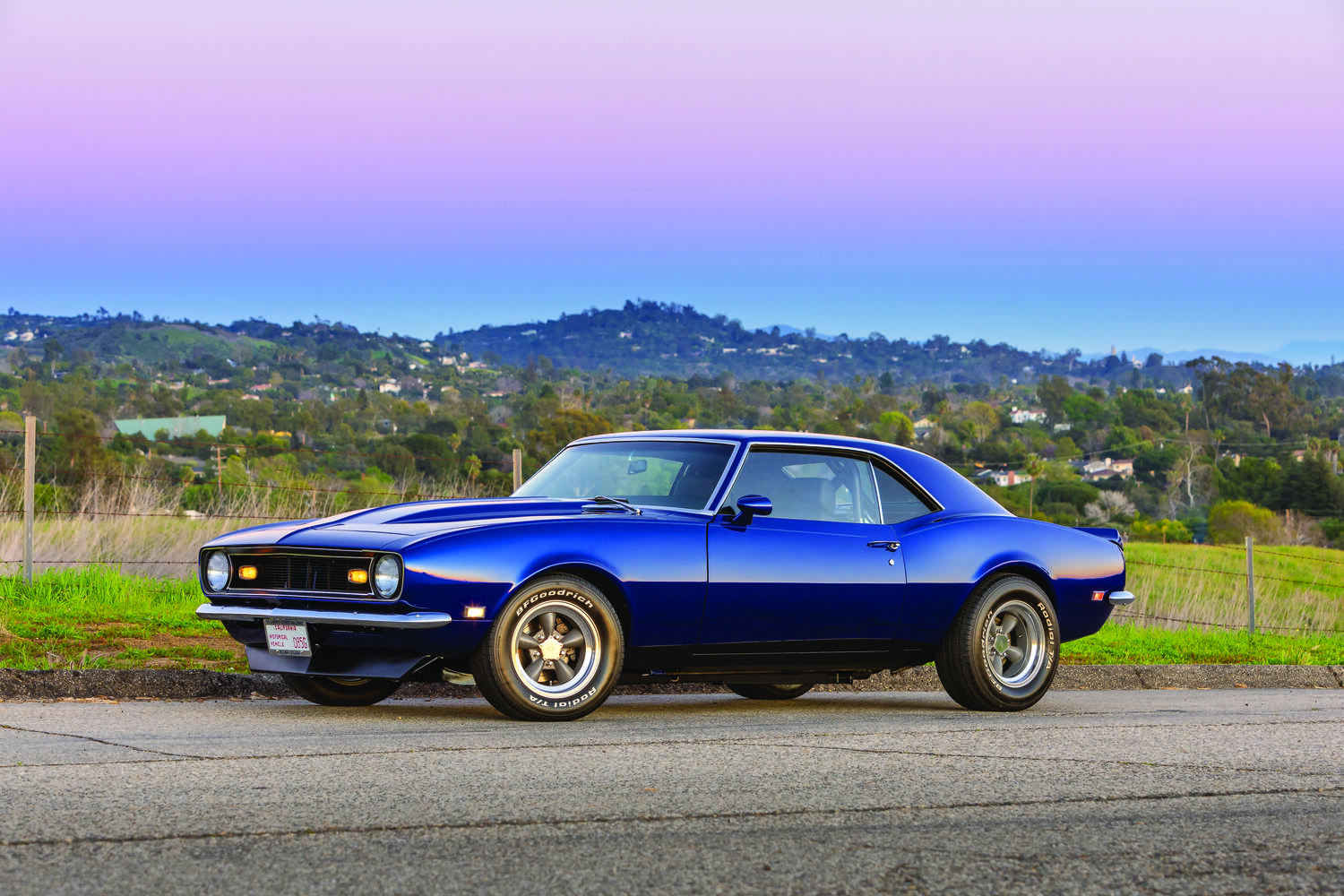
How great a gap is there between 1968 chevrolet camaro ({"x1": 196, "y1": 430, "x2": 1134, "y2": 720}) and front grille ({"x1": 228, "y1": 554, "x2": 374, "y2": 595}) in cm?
1

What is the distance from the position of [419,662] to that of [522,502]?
1148mm

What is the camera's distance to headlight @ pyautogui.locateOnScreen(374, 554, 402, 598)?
676cm

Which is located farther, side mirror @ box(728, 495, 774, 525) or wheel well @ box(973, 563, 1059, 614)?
A: wheel well @ box(973, 563, 1059, 614)

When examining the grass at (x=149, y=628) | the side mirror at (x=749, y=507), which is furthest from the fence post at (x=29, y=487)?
the side mirror at (x=749, y=507)

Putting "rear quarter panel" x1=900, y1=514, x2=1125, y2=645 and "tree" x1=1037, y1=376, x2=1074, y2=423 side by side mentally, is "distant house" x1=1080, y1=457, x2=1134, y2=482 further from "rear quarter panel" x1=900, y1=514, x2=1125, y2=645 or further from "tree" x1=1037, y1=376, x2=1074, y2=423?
"rear quarter panel" x1=900, y1=514, x2=1125, y2=645

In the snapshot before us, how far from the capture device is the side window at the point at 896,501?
27.9 feet

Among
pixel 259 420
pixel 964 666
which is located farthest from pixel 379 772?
pixel 259 420

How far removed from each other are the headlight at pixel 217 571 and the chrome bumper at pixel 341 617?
168 millimetres

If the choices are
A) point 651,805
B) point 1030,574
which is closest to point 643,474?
point 1030,574

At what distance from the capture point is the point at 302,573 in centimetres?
713

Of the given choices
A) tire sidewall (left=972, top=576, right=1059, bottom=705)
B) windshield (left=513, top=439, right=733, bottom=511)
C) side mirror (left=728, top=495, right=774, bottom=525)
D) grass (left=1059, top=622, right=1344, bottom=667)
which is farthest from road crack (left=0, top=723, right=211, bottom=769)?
grass (left=1059, top=622, right=1344, bottom=667)

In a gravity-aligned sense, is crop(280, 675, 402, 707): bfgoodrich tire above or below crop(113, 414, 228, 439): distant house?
below

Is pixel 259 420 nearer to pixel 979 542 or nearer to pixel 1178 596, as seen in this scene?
pixel 1178 596

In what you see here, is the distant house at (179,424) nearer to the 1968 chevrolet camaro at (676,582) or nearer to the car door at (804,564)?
the 1968 chevrolet camaro at (676,582)
